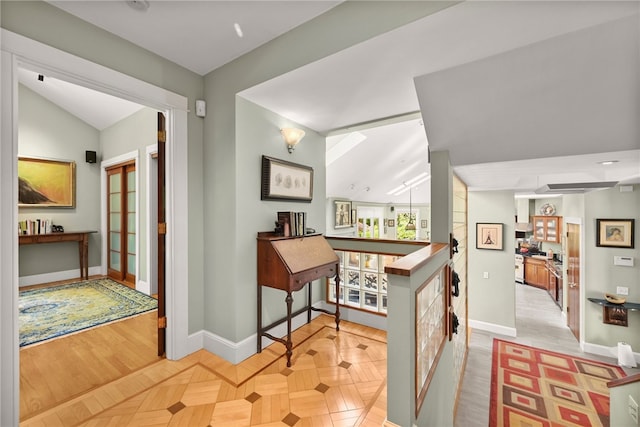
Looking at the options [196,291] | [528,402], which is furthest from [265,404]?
[528,402]

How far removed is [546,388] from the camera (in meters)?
3.27

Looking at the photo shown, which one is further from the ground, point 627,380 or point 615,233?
point 615,233

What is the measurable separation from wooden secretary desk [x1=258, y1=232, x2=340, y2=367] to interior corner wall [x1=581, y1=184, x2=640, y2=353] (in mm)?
4169

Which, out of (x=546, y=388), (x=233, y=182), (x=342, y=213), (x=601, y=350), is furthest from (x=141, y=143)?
(x=601, y=350)

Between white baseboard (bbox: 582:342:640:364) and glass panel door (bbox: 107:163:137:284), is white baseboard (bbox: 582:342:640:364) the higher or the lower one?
the lower one

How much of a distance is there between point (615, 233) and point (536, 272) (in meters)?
4.03

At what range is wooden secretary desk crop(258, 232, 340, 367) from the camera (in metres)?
2.23

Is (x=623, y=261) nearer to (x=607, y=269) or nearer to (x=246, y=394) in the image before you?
(x=607, y=269)

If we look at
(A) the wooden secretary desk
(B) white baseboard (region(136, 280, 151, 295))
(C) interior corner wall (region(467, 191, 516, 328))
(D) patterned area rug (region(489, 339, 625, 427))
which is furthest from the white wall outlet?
(B) white baseboard (region(136, 280, 151, 295))

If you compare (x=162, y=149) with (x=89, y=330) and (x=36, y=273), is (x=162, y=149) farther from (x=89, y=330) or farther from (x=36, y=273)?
(x=36, y=273)

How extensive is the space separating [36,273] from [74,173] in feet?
5.67

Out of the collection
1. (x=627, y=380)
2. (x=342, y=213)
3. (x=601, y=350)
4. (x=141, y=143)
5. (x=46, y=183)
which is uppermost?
(x=141, y=143)

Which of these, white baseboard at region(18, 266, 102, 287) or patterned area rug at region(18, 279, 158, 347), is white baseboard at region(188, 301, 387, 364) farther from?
white baseboard at region(18, 266, 102, 287)

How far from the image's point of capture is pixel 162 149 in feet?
7.48
